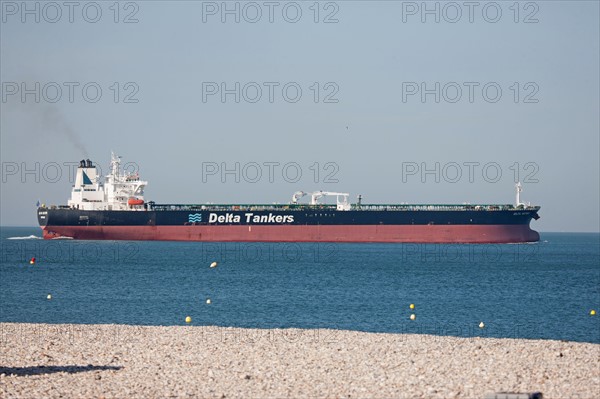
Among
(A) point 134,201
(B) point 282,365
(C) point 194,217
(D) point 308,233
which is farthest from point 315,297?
(A) point 134,201

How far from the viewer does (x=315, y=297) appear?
3148 cm

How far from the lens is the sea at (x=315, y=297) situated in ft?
80.8

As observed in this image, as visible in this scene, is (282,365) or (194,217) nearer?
(282,365)

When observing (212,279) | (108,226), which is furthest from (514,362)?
(108,226)

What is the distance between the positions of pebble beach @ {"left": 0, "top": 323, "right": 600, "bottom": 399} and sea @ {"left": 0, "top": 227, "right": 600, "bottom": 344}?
6.18 meters

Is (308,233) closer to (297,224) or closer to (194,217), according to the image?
(297,224)

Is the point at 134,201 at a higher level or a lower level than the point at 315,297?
higher

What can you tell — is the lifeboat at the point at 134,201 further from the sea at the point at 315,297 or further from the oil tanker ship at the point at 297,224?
the sea at the point at 315,297

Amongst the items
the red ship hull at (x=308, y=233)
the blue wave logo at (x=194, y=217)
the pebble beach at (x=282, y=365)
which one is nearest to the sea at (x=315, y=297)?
the pebble beach at (x=282, y=365)

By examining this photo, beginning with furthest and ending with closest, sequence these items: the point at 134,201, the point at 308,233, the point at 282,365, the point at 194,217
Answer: the point at 134,201, the point at 194,217, the point at 308,233, the point at 282,365

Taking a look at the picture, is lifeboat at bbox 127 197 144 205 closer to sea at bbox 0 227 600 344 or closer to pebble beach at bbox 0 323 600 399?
sea at bbox 0 227 600 344

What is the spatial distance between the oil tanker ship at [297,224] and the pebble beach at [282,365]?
5073 centimetres

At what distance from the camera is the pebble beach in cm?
1212

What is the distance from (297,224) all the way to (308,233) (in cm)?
116
